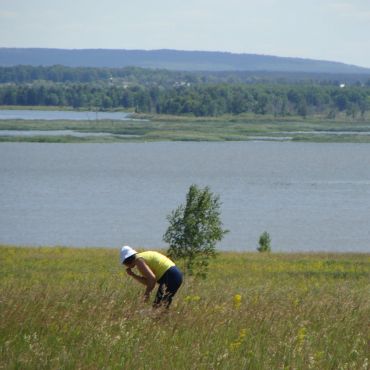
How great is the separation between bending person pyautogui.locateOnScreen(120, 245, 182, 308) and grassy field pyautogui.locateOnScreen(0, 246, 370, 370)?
0.42ft

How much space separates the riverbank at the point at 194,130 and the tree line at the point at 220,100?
37.8 feet

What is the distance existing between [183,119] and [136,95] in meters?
36.0

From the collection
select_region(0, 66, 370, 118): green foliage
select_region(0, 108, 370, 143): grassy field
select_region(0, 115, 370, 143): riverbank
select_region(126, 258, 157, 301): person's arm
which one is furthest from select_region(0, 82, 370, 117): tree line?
select_region(126, 258, 157, 301): person's arm

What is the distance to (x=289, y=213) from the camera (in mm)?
51031

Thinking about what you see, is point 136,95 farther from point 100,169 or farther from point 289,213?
point 289,213

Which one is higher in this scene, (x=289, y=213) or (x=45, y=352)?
(x=45, y=352)

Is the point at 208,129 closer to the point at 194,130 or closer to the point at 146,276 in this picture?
the point at 194,130

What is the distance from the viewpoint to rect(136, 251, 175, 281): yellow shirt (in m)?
7.78

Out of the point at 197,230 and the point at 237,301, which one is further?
the point at 197,230

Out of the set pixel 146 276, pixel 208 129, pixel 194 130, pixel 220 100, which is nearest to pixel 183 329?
pixel 146 276

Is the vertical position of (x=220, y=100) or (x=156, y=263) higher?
(x=156, y=263)

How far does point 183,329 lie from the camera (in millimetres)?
6504

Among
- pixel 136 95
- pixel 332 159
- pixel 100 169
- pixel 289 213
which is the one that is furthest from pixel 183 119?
pixel 289 213

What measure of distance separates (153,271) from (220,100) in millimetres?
161010
